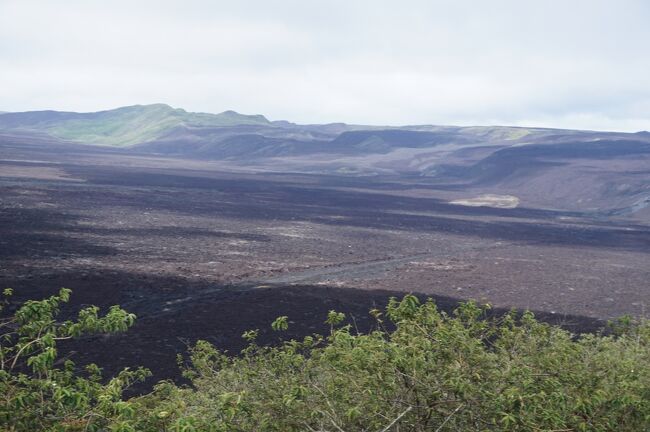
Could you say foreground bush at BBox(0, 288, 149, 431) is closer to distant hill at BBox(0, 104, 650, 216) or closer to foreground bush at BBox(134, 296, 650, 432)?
foreground bush at BBox(134, 296, 650, 432)

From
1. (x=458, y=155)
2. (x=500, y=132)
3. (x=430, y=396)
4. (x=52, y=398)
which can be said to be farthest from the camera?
(x=500, y=132)

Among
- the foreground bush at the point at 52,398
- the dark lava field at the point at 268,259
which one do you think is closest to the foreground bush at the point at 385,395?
the foreground bush at the point at 52,398

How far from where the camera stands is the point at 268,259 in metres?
A: 27.8

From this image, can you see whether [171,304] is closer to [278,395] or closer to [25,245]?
[25,245]

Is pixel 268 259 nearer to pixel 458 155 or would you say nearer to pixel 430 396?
pixel 430 396

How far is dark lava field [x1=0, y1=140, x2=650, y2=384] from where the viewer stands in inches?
727

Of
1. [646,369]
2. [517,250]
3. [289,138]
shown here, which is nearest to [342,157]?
[289,138]

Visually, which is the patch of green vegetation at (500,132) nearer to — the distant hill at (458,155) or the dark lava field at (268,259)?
the distant hill at (458,155)

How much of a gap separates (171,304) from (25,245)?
10.0 meters

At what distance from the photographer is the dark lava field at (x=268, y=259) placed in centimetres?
1845

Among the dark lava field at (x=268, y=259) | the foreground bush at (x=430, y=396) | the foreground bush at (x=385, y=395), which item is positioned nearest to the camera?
the foreground bush at (x=385, y=395)

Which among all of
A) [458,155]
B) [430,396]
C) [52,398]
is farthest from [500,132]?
[52,398]

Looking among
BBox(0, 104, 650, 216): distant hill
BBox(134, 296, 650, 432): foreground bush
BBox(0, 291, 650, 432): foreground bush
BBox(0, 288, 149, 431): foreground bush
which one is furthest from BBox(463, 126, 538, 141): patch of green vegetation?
BBox(0, 288, 149, 431): foreground bush

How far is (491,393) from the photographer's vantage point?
16.4ft
